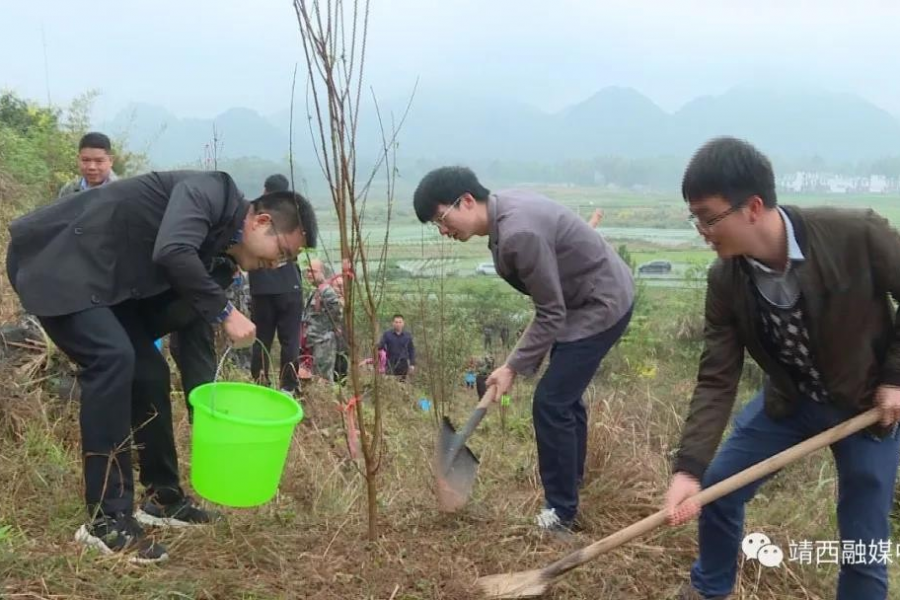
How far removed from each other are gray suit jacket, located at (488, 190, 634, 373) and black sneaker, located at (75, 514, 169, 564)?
146 centimetres

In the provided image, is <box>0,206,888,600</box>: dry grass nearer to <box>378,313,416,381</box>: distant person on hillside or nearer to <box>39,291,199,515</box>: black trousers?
<box>39,291,199,515</box>: black trousers

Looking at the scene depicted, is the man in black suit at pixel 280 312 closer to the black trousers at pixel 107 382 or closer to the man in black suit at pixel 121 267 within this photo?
the black trousers at pixel 107 382

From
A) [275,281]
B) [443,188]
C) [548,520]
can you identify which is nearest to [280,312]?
[275,281]

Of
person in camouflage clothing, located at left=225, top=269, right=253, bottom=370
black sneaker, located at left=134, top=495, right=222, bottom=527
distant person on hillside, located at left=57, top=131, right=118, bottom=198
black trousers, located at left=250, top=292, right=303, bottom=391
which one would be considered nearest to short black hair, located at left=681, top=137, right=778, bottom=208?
black sneaker, located at left=134, top=495, right=222, bottom=527

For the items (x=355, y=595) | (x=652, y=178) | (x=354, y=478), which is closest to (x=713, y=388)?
(x=355, y=595)

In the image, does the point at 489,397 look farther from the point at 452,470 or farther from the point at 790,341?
the point at 790,341

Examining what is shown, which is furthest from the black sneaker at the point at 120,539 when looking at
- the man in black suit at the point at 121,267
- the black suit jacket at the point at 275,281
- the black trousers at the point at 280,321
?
the black suit jacket at the point at 275,281

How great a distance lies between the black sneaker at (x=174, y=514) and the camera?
281 cm

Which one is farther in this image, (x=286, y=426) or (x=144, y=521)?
(x=144, y=521)

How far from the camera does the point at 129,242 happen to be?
2549 mm

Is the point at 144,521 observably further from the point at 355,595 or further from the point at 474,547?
the point at 474,547

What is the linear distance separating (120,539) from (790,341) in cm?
221

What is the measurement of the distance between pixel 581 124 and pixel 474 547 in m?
169

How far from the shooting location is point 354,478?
3.69 metres
